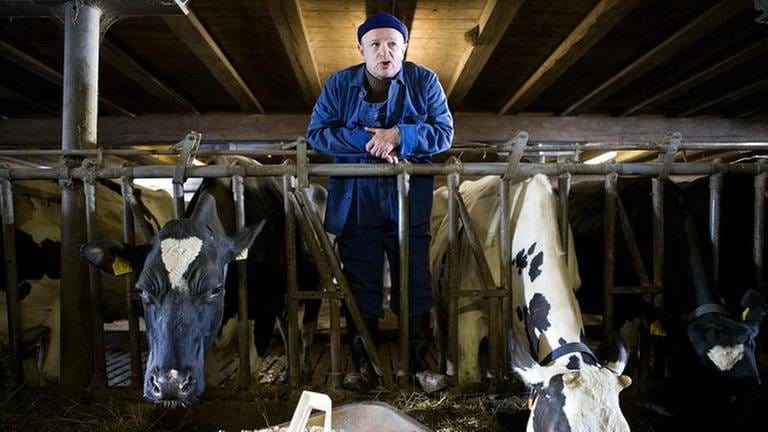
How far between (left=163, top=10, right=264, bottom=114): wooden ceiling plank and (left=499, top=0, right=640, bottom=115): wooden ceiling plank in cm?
295

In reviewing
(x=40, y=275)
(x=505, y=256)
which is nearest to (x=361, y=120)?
(x=505, y=256)

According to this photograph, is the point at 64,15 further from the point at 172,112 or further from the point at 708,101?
the point at 708,101

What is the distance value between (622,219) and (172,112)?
18.1ft

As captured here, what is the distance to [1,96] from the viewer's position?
5469 millimetres

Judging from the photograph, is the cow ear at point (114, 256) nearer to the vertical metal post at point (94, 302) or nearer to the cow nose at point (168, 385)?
the vertical metal post at point (94, 302)

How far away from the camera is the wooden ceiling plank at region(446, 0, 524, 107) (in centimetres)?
345

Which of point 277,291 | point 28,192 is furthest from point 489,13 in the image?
point 28,192

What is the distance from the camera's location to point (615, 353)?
6.14ft

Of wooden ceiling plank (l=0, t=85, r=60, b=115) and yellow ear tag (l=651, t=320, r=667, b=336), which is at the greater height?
wooden ceiling plank (l=0, t=85, r=60, b=115)

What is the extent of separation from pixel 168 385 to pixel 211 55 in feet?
10.2

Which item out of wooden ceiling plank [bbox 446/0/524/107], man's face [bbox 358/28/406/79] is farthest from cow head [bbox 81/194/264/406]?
wooden ceiling plank [bbox 446/0/524/107]

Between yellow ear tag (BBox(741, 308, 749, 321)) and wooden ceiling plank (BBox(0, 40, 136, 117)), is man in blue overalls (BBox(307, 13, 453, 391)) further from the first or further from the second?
wooden ceiling plank (BBox(0, 40, 136, 117))

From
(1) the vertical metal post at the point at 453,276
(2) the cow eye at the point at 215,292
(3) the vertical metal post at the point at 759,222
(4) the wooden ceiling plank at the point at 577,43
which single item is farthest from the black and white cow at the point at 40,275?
(3) the vertical metal post at the point at 759,222

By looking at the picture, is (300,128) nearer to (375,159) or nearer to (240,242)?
(375,159)
